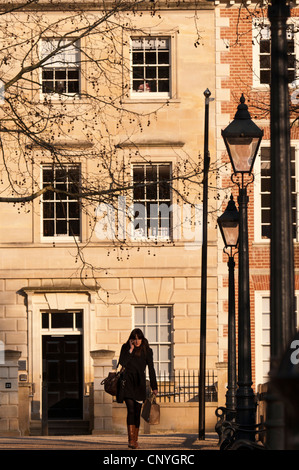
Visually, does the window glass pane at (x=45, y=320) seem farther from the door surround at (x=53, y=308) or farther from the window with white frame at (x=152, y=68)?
the window with white frame at (x=152, y=68)

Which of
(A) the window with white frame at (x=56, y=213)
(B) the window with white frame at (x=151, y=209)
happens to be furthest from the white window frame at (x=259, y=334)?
(A) the window with white frame at (x=56, y=213)

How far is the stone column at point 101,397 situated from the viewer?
86.9 feet

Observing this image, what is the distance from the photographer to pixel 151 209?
29.1m

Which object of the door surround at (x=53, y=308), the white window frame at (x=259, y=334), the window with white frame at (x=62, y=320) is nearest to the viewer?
the door surround at (x=53, y=308)

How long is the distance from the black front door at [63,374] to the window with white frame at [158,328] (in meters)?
1.72

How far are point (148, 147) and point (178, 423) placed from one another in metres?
7.21

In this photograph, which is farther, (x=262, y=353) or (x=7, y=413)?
(x=262, y=353)

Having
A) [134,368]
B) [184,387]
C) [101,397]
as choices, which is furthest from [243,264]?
[184,387]

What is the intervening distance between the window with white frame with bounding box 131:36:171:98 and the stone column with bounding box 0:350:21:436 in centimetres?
786

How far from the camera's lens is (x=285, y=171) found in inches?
276

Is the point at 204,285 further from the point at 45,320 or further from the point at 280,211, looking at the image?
the point at 280,211

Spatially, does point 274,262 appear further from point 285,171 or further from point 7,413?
point 7,413
